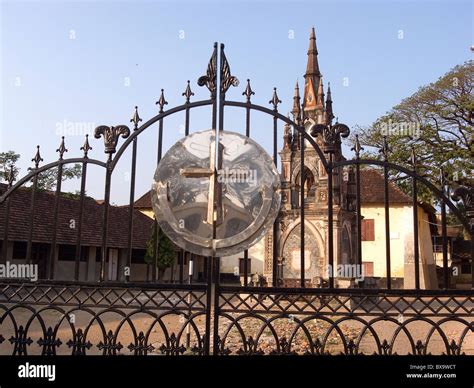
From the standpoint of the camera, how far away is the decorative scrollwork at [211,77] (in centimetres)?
490

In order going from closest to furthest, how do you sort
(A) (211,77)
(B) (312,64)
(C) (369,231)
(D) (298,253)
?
(A) (211,77), (D) (298,253), (B) (312,64), (C) (369,231)

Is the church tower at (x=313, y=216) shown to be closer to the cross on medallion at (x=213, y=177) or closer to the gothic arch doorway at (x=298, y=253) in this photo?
the gothic arch doorway at (x=298, y=253)

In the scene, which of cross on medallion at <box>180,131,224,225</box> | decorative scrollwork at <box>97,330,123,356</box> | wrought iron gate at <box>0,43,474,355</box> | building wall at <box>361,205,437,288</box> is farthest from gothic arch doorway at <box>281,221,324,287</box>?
decorative scrollwork at <box>97,330,123,356</box>

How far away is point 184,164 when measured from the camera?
4.88 m

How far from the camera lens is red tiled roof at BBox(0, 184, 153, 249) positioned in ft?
57.5

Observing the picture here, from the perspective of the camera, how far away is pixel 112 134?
5.01m

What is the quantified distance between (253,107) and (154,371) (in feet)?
9.75

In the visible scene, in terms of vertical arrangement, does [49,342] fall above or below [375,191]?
below

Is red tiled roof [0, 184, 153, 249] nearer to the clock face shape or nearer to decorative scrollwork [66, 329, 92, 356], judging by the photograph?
decorative scrollwork [66, 329, 92, 356]

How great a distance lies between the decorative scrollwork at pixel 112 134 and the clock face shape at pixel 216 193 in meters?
0.58

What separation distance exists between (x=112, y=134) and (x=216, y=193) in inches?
57.5

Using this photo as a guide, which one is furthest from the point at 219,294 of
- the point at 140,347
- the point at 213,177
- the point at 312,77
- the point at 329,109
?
the point at 312,77

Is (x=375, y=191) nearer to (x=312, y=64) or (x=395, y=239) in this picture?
(x=395, y=239)

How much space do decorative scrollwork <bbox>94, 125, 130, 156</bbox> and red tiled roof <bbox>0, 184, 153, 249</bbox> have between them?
36.4 ft
